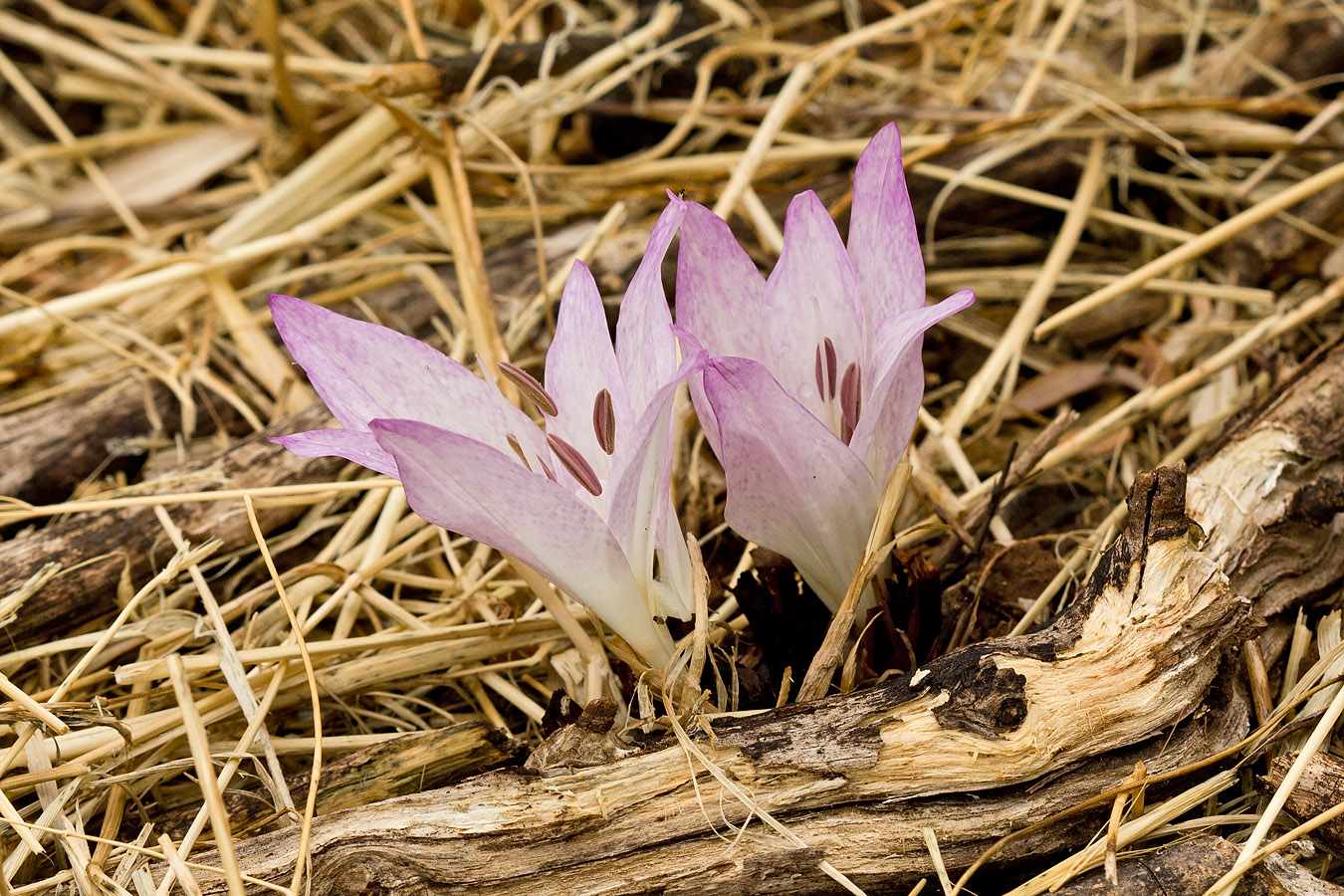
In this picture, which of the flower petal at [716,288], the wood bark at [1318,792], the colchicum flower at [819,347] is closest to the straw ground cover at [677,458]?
the wood bark at [1318,792]

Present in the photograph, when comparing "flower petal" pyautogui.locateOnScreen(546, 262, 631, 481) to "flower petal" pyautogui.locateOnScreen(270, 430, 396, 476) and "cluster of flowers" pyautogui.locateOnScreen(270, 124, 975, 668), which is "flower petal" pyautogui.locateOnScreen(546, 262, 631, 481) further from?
"flower petal" pyautogui.locateOnScreen(270, 430, 396, 476)

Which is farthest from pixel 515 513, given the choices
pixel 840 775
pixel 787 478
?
pixel 840 775

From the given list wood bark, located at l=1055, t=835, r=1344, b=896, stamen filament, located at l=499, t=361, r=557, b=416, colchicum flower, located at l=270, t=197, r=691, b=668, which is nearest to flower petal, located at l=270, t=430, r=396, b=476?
colchicum flower, located at l=270, t=197, r=691, b=668

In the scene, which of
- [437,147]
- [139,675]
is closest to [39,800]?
[139,675]

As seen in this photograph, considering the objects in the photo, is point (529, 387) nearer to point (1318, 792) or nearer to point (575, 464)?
point (575, 464)

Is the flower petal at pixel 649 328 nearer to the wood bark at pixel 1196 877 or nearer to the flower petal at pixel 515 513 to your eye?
the flower petal at pixel 515 513

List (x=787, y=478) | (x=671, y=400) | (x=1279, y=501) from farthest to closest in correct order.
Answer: (x=1279, y=501) < (x=787, y=478) < (x=671, y=400)

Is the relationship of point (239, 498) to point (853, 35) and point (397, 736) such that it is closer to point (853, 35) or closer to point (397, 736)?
point (397, 736)
